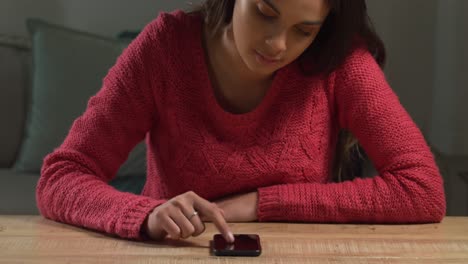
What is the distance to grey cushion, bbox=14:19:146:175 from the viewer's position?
2301 mm

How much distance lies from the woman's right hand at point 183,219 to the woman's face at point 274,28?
273 mm

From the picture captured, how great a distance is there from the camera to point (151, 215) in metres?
1.06

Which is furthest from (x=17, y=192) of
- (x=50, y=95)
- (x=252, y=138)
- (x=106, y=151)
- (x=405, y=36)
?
(x=405, y=36)

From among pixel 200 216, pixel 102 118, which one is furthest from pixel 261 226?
pixel 102 118

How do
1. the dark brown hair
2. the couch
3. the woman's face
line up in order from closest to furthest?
1. the woman's face
2. the dark brown hair
3. the couch

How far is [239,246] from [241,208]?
0.69 feet

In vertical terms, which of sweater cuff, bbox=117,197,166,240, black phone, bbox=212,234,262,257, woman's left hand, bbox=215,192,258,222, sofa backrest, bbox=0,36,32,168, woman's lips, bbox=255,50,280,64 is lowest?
sofa backrest, bbox=0,36,32,168

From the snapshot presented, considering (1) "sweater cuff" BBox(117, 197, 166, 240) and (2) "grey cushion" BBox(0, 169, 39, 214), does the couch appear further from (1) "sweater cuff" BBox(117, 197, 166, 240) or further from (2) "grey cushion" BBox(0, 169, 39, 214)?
(1) "sweater cuff" BBox(117, 197, 166, 240)

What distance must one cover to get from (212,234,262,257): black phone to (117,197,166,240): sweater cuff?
115mm

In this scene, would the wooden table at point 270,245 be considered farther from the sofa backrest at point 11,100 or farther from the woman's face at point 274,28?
the sofa backrest at point 11,100

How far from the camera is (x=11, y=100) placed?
95.7 inches

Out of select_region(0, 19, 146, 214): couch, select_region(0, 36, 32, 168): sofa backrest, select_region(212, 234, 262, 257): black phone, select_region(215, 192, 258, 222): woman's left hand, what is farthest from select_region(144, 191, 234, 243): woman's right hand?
select_region(0, 36, 32, 168): sofa backrest

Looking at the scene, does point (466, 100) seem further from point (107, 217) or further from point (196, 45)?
point (107, 217)

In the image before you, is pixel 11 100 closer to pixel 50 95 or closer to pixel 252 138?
pixel 50 95
